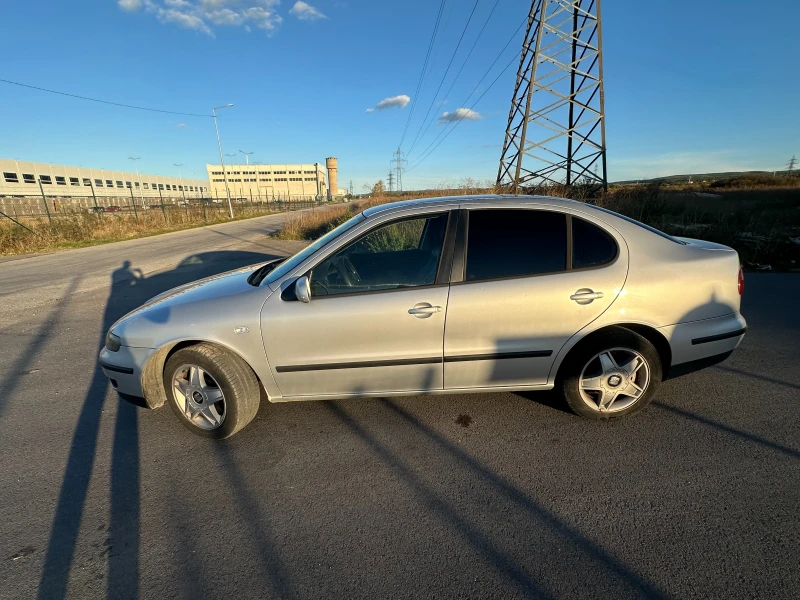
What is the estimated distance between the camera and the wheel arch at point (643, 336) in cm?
274

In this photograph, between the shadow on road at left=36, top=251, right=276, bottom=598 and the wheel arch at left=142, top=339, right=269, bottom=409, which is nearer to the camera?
the shadow on road at left=36, top=251, right=276, bottom=598

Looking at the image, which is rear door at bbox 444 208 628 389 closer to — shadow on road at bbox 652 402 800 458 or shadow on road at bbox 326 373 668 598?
shadow on road at bbox 326 373 668 598

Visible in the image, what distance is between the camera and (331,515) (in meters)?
2.11

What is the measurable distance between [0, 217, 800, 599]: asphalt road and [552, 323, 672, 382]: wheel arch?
1.40 ft

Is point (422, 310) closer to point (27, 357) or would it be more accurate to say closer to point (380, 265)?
point (380, 265)

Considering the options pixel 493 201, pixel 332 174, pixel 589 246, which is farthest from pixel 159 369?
pixel 332 174

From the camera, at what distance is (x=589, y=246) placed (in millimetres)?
2764

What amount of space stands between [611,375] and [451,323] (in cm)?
125

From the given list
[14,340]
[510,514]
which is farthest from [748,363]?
[14,340]

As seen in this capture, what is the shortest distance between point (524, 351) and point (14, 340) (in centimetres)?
647

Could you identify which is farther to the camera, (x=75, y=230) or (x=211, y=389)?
(x=75, y=230)

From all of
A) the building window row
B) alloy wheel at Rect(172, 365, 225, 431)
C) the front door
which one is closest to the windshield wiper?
the front door

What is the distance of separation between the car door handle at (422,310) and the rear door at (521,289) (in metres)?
0.12

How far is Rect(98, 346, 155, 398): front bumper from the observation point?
9.07 ft
